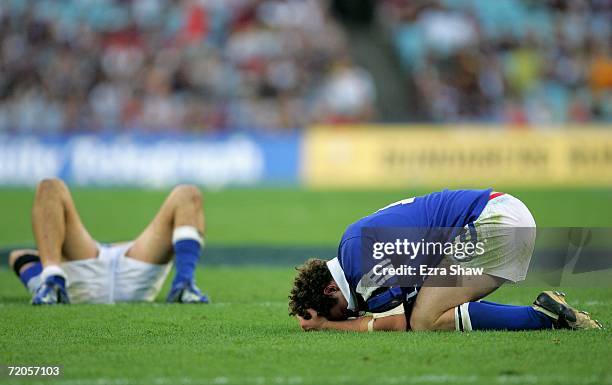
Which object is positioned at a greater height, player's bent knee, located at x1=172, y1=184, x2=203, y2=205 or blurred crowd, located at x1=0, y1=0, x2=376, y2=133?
blurred crowd, located at x1=0, y1=0, x2=376, y2=133

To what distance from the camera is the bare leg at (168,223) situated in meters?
8.98

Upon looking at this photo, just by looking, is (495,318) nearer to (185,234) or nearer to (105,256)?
(185,234)

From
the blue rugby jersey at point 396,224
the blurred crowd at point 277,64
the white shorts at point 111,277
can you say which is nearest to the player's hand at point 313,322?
the blue rugby jersey at point 396,224

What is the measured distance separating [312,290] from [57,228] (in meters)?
2.73

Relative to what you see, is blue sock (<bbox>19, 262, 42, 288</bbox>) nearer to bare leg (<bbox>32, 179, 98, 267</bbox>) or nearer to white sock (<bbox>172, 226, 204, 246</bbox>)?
bare leg (<bbox>32, 179, 98, 267</bbox>)

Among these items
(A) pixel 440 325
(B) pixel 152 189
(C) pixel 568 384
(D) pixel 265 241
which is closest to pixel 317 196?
(B) pixel 152 189

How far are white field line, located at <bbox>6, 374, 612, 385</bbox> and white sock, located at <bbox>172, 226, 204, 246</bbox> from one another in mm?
3175

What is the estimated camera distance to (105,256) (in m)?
9.07

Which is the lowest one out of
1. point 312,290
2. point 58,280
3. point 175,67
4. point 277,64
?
point 312,290

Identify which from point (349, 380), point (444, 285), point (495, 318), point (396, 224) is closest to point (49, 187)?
point (396, 224)

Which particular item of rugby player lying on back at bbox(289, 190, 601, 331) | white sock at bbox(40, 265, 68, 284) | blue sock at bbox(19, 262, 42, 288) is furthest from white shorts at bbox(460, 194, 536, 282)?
blue sock at bbox(19, 262, 42, 288)

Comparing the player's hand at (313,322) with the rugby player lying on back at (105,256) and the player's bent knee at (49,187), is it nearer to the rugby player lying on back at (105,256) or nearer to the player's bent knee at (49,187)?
the rugby player lying on back at (105,256)

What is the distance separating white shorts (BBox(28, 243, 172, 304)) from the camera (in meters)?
9.03

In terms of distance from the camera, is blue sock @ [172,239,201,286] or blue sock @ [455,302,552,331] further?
blue sock @ [172,239,201,286]
